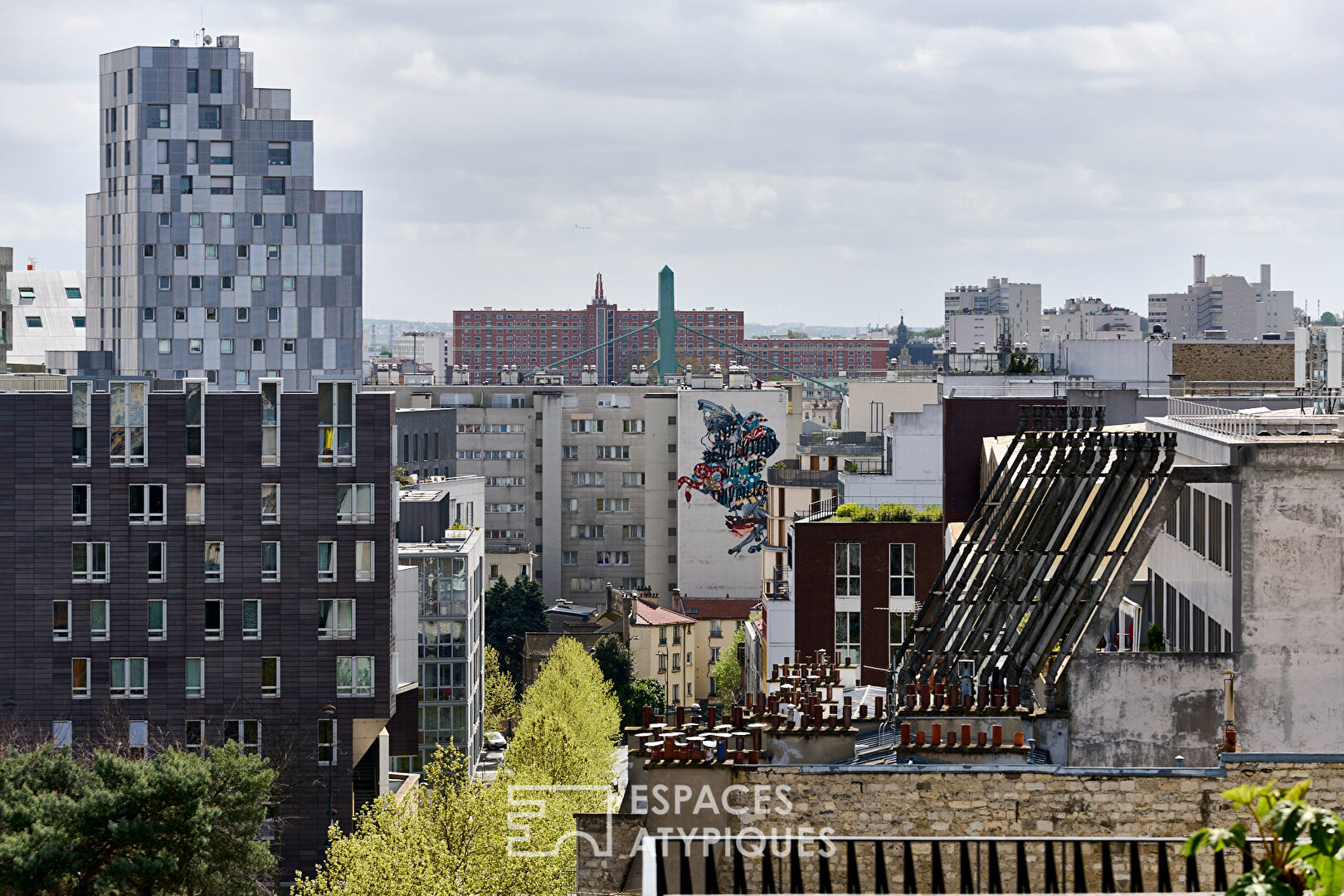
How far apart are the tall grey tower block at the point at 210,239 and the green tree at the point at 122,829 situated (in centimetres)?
11139

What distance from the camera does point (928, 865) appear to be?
2289cm

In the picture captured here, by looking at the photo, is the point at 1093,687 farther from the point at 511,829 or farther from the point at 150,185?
the point at 150,185

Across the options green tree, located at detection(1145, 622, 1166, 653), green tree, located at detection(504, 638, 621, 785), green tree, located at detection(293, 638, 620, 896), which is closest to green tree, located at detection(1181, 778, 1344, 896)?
green tree, located at detection(1145, 622, 1166, 653)

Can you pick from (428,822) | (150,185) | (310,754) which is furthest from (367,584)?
(150,185)

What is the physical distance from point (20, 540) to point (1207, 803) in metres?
54.3

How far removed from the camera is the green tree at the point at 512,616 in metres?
139

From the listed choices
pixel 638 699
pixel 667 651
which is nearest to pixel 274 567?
pixel 638 699

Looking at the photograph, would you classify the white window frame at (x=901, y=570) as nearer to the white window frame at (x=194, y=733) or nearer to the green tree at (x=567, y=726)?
the green tree at (x=567, y=726)

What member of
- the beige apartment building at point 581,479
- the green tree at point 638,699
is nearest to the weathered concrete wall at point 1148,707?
the green tree at point 638,699

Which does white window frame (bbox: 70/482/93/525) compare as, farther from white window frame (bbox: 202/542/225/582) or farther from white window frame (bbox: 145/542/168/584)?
white window frame (bbox: 202/542/225/582)

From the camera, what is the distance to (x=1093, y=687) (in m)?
26.8

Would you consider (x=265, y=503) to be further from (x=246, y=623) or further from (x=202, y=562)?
(x=246, y=623)

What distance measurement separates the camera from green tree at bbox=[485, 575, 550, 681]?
139 metres

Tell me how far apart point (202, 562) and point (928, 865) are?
50.3 m
